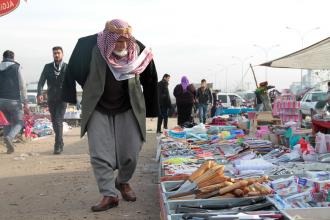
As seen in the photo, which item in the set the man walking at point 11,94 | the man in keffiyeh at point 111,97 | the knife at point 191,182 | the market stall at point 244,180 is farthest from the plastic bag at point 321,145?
the man walking at point 11,94

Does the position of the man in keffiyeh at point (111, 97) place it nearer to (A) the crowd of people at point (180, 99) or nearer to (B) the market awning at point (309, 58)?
(B) the market awning at point (309, 58)

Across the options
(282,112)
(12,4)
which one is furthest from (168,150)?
(282,112)

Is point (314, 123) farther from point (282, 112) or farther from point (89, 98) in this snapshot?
point (282, 112)

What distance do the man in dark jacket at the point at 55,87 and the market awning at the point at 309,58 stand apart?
446 centimetres

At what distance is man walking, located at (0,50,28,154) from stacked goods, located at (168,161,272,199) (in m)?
6.65

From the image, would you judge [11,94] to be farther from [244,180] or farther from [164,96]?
[244,180]

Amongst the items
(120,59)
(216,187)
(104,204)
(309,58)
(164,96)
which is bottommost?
(104,204)

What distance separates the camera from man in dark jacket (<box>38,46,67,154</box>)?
31.1 ft

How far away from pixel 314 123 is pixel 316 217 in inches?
153

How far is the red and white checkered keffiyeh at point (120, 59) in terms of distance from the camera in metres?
4.75

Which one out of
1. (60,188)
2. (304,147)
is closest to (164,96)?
(60,188)

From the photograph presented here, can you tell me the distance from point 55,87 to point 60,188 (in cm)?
373

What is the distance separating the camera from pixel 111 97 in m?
4.93

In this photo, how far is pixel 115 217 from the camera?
4.61 m
